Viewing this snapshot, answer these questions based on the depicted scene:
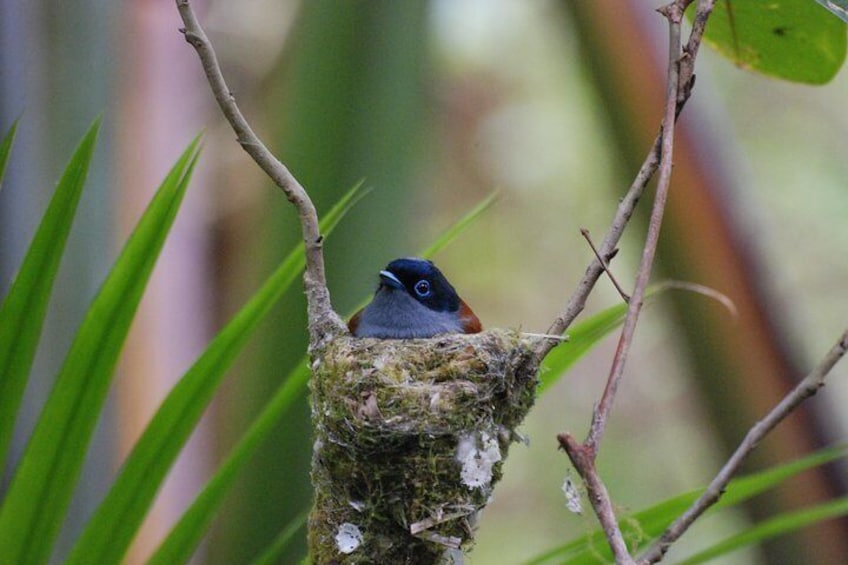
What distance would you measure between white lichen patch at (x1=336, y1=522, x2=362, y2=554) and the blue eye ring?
112 cm

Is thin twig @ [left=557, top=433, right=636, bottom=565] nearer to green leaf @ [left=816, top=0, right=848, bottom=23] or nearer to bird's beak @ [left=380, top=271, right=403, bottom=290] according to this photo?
green leaf @ [left=816, top=0, right=848, bottom=23]

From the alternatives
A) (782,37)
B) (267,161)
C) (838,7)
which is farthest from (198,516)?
(782,37)

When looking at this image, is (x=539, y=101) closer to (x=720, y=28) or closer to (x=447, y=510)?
(x=720, y=28)

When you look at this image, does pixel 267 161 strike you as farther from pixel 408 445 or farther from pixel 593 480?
pixel 593 480

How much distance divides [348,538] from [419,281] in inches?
45.2

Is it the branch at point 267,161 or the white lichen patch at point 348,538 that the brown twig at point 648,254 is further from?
the white lichen patch at point 348,538

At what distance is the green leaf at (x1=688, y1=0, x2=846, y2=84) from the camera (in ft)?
7.06

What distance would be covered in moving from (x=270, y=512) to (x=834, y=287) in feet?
21.8

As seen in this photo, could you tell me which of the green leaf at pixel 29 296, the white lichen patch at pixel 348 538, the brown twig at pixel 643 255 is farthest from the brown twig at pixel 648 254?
the green leaf at pixel 29 296

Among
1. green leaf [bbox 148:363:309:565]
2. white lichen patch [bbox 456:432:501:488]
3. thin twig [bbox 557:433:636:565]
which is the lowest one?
green leaf [bbox 148:363:309:565]

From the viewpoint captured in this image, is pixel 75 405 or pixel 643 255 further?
pixel 75 405

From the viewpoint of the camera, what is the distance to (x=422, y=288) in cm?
283

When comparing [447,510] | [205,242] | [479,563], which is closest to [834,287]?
[479,563]

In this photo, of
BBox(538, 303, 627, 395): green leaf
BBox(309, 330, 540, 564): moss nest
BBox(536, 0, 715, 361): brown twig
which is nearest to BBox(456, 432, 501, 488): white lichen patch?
BBox(309, 330, 540, 564): moss nest
